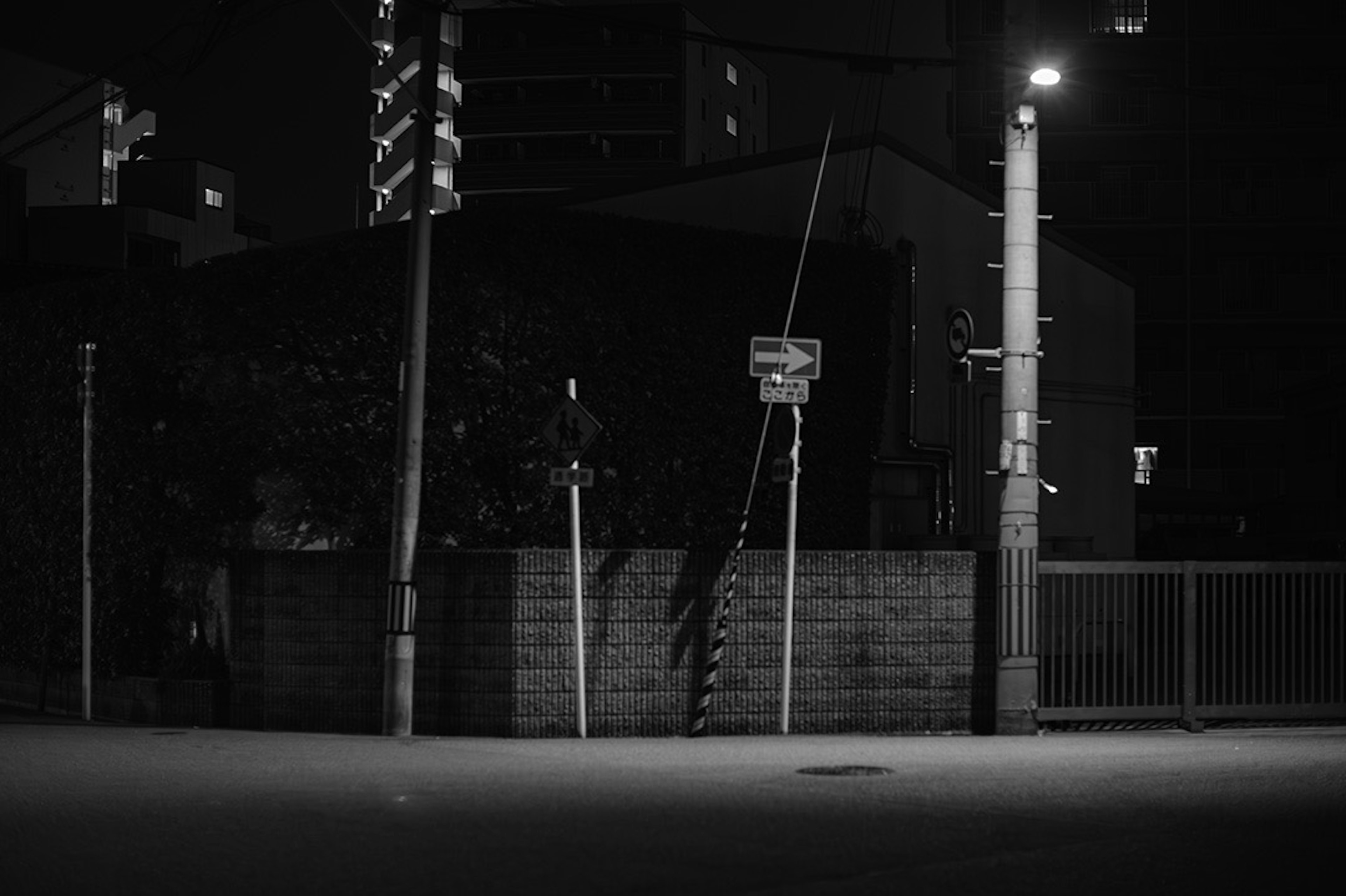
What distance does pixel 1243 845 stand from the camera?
344 inches

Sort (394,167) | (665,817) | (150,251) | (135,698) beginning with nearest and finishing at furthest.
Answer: (665,817) < (135,698) < (394,167) < (150,251)

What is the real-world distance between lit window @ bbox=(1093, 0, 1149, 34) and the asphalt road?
4320cm

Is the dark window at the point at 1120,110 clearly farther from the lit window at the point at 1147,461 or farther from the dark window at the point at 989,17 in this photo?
the lit window at the point at 1147,461

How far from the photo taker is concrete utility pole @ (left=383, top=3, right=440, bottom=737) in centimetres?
1502

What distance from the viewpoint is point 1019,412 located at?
1560 cm

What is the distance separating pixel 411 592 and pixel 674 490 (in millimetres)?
3158

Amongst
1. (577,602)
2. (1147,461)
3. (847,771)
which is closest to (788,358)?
(577,602)

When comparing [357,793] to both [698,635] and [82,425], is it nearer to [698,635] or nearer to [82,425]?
[698,635]

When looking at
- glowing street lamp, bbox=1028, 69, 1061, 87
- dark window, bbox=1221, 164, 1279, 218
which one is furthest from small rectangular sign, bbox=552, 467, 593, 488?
dark window, bbox=1221, 164, 1279, 218

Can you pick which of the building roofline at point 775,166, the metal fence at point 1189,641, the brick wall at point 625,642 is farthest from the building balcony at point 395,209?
the metal fence at point 1189,641

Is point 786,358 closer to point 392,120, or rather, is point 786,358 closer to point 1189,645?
point 1189,645

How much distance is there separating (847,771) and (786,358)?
4.43 metres

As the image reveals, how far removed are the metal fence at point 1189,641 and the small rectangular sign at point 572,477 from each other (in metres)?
4.39

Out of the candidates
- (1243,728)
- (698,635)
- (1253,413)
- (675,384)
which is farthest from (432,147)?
(1253,413)
